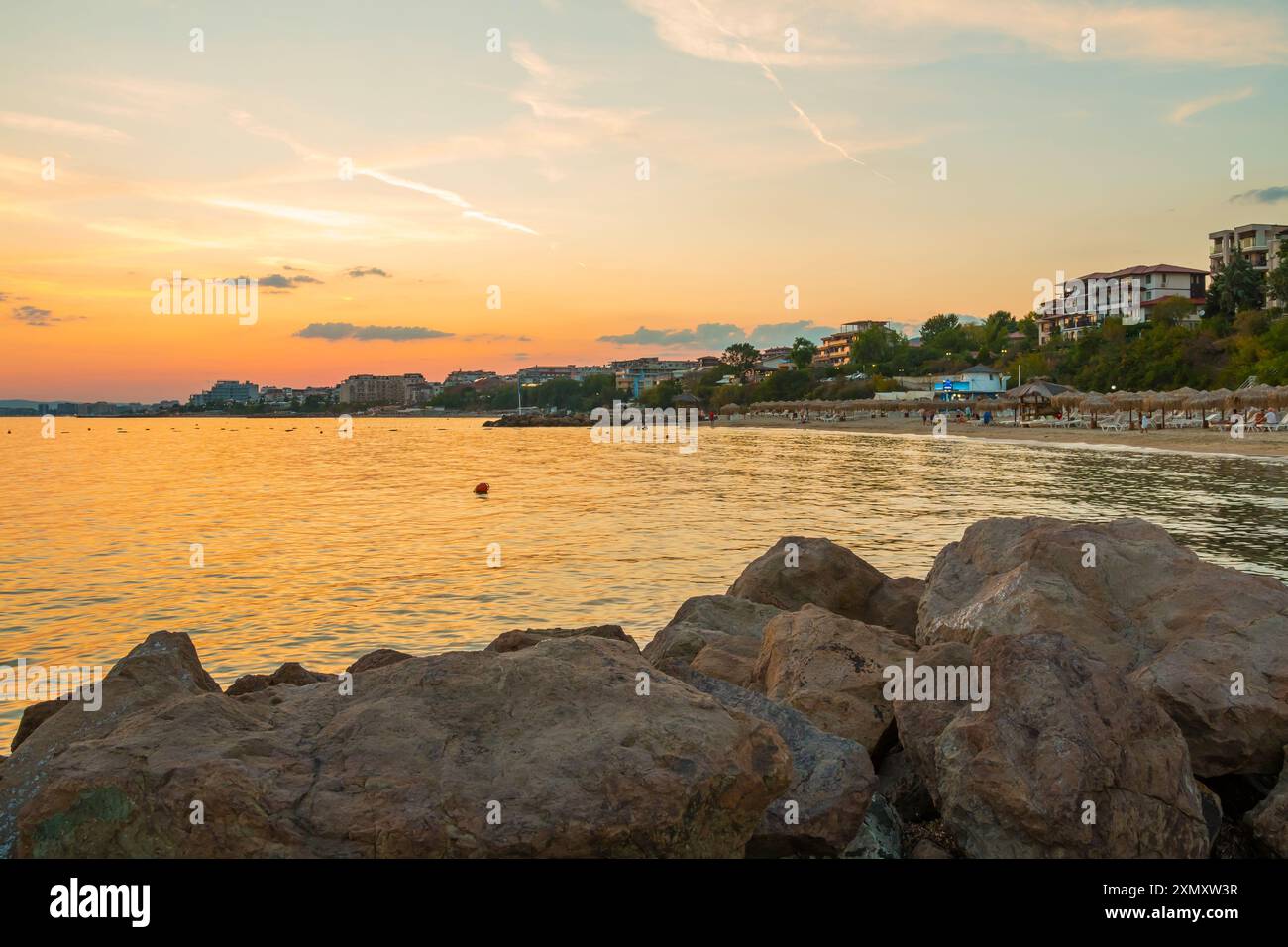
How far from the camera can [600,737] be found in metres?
4.10

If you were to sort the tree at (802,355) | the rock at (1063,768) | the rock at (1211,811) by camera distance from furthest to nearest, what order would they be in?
1. the tree at (802,355)
2. the rock at (1211,811)
3. the rock at (1063,768)

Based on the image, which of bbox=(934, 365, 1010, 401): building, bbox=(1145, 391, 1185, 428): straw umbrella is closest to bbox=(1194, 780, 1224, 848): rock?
bbox=(1145, 391, 1185, 428): straw umbrella

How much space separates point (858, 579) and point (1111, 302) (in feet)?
473

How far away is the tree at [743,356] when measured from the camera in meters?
194

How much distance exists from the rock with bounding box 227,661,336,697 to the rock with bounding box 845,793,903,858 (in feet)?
15.7

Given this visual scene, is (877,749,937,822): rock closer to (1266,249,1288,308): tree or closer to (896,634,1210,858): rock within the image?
(896,634,1210,858): rock

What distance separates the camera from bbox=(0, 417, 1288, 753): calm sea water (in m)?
14.5

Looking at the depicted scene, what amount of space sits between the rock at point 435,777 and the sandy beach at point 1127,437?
45668mm

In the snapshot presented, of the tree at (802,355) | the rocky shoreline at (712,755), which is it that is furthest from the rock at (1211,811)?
the tree at (802,355)

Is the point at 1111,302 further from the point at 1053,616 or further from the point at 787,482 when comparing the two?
the point at 1053,616

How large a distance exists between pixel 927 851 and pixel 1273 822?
6.03ft

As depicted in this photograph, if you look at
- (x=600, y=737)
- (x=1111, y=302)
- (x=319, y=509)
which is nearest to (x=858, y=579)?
(x=600, y=737)

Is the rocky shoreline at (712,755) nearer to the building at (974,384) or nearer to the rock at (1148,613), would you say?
the rock at (1148,613)

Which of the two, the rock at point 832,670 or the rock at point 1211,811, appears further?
the rock at point 832,670
